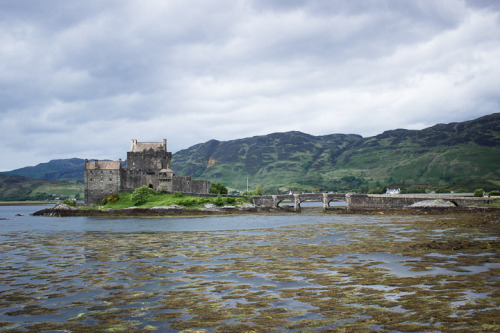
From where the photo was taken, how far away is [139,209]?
9219 cm

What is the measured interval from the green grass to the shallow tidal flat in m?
65.6

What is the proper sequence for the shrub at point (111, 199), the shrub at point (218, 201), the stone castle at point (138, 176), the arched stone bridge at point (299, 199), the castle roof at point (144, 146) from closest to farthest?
1. the shrub at point (218, 201)
2. the shrub at point (111, 199)
3. the stone castle at point (138, 176)
4. the arched stone bridge at point (299, 199)
5. the castle roof at point (144, 146)

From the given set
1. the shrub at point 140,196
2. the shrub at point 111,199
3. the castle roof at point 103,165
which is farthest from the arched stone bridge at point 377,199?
the castle roof at point 103,165

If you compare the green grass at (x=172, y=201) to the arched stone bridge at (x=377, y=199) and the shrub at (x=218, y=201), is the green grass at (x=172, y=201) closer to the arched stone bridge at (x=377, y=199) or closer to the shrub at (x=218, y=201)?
the shrub at (x=218, y=201)

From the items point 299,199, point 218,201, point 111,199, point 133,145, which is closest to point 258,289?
point 218,201

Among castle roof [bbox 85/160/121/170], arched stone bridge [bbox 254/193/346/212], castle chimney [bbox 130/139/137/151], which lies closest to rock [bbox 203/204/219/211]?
arched stone bridge [bbox 254/193/346/212]

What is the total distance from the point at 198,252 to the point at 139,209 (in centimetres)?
6694

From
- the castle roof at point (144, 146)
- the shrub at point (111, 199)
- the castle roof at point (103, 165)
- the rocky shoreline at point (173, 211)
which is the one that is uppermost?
the castle roof at point (144, 146)

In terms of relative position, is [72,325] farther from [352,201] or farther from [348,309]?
[352,201]

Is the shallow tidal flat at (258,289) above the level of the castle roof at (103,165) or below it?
below

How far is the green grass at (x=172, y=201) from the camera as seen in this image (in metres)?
95.8

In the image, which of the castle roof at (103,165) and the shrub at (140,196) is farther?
the castle roof at (103,165)

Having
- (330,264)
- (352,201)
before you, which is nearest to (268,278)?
(330,264)

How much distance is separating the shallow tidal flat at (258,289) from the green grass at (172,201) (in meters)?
65.6
